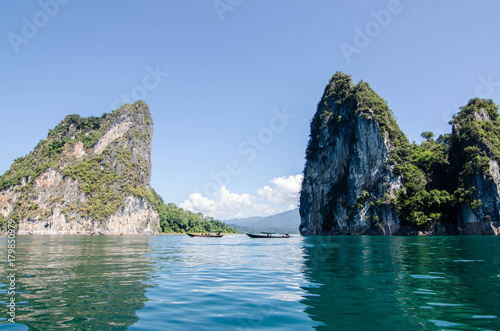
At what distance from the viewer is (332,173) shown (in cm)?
10562

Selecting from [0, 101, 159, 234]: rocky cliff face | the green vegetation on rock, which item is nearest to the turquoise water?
the green vegetation on rock

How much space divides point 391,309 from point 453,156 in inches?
3044

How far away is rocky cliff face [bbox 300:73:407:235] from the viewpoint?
7931 cm

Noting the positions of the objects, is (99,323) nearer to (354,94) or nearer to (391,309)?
(391,309)

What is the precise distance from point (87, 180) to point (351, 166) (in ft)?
387

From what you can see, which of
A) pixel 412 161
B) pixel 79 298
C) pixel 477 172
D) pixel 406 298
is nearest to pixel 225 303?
pixel 79 298

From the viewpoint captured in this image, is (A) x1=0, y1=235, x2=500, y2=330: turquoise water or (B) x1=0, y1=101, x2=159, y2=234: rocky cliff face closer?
(A) x1=0, y1=235, x2=500, y2=330: turquoise water

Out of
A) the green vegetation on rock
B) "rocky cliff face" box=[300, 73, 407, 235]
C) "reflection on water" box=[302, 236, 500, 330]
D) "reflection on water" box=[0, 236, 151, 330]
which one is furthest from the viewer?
"rocky cliff face" box=[300, 73, 407, 235]

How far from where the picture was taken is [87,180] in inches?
5669

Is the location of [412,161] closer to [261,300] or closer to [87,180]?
[261,300]

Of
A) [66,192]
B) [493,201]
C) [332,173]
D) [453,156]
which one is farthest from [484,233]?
[66,192]

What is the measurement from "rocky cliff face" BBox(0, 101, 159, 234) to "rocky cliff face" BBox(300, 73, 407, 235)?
82.3 meters

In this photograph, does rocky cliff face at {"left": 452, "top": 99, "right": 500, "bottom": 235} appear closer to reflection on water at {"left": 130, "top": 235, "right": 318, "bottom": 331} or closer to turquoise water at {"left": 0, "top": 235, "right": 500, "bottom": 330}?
turquoise water at {"left": 0, "top": 235, "right": 500, "bottom": 330}

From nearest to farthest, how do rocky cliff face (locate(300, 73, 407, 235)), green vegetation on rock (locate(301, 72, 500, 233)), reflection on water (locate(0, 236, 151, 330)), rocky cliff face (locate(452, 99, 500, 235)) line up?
reflection on water (locate(0, 236, 151, 330)), rocky cliff face (locate(452, 99, 500, 235)), green vegetation on rock (locate(301, 72, 500, 233)), rocky cliff face (locate(300, 73, 407, 235))
